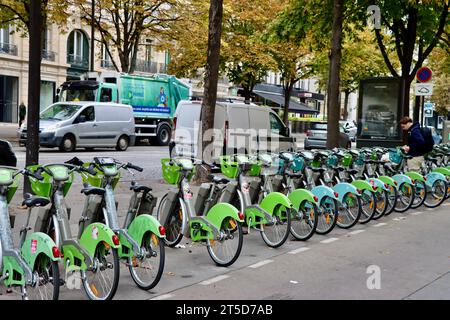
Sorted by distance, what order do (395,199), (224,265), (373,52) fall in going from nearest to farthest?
1. (224,265)
2. (395,199)
3. (373,52)

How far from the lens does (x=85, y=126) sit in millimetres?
22219

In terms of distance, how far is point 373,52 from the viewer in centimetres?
3847

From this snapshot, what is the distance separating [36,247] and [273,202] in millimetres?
3557

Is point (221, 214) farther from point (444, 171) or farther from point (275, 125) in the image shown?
point (275, 125)

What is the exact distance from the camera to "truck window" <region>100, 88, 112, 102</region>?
86.3 ft

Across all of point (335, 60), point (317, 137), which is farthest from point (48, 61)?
point (335, 60)

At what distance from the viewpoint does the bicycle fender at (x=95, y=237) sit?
5304 mm

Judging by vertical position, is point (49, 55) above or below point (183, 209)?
above

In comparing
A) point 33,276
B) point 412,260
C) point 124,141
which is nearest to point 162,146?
point 124,141

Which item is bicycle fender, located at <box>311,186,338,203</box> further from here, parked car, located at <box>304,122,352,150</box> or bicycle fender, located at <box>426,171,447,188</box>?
parked car, located at <box>304,122,352,150</box>

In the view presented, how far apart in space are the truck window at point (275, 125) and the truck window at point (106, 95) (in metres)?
11.3

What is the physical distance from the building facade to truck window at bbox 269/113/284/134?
63.2 ft
